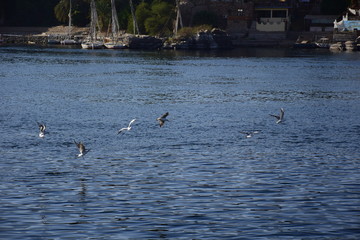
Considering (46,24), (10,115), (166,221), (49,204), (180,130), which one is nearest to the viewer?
(166,221)

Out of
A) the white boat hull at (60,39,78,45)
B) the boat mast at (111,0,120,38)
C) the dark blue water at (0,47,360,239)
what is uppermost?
the boat mast at (111,0,120,38)

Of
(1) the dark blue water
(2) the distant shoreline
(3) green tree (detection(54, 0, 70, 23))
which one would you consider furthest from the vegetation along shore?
(1) the dark blue water

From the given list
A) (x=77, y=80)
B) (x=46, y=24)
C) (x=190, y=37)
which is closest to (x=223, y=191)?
(x=77, y=80)

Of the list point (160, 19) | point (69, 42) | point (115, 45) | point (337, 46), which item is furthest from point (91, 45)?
point (337, 46)

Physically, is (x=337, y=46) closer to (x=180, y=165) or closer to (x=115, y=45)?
(x=115, y=45)

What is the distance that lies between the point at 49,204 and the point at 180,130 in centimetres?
1837

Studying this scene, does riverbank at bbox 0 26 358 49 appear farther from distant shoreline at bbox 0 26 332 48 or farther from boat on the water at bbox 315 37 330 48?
boat on the water at bbox 315 37 330 48

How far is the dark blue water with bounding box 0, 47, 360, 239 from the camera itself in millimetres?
22859

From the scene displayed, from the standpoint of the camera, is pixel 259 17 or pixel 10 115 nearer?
pixel 10 115

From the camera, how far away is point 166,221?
2306 centimetres

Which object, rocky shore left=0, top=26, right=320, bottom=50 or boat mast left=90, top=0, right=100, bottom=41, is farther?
rocky shore left=0, top=26, right=320, bottom=50

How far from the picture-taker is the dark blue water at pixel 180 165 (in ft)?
75.0

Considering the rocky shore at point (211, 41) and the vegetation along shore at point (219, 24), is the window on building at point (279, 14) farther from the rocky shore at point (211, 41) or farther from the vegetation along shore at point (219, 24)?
the rocky shore at point (211, 41)

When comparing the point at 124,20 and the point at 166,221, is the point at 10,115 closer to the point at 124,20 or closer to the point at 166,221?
the point at 166,221
